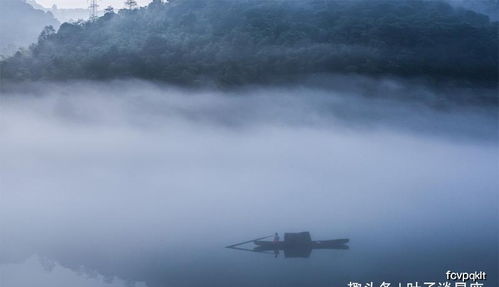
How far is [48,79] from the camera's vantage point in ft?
104

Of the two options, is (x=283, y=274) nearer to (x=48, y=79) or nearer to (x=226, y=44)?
(x=226, y=44)

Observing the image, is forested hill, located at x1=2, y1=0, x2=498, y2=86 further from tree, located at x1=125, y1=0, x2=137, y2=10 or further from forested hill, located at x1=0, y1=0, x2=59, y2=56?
forested hill, located at x1=0, y1=0, x2=59, y2=56

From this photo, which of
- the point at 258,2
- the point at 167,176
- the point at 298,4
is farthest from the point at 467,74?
the point at 167,176

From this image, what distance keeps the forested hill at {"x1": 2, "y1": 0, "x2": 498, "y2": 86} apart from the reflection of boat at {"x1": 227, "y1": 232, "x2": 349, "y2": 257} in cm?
1377

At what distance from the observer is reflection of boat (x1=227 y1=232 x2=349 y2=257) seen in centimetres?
1673

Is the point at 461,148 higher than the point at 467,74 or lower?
lower

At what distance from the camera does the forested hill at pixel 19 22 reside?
5656 centimetres

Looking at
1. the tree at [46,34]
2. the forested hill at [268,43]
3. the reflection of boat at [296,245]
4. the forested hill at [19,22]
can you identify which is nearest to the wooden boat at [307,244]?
the reflection of boat at [296,245]

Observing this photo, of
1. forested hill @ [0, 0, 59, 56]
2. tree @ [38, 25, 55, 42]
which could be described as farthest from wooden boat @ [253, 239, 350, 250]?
forested hill @ [0, 0, 59, 56]

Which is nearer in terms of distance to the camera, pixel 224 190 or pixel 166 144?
pixel 224 190

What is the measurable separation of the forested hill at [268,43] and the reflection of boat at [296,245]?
13771 millimetres

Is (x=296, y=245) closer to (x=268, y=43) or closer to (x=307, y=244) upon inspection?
(x=307, y=244)

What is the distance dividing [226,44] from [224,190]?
893 cm

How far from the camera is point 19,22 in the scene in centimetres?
6031
